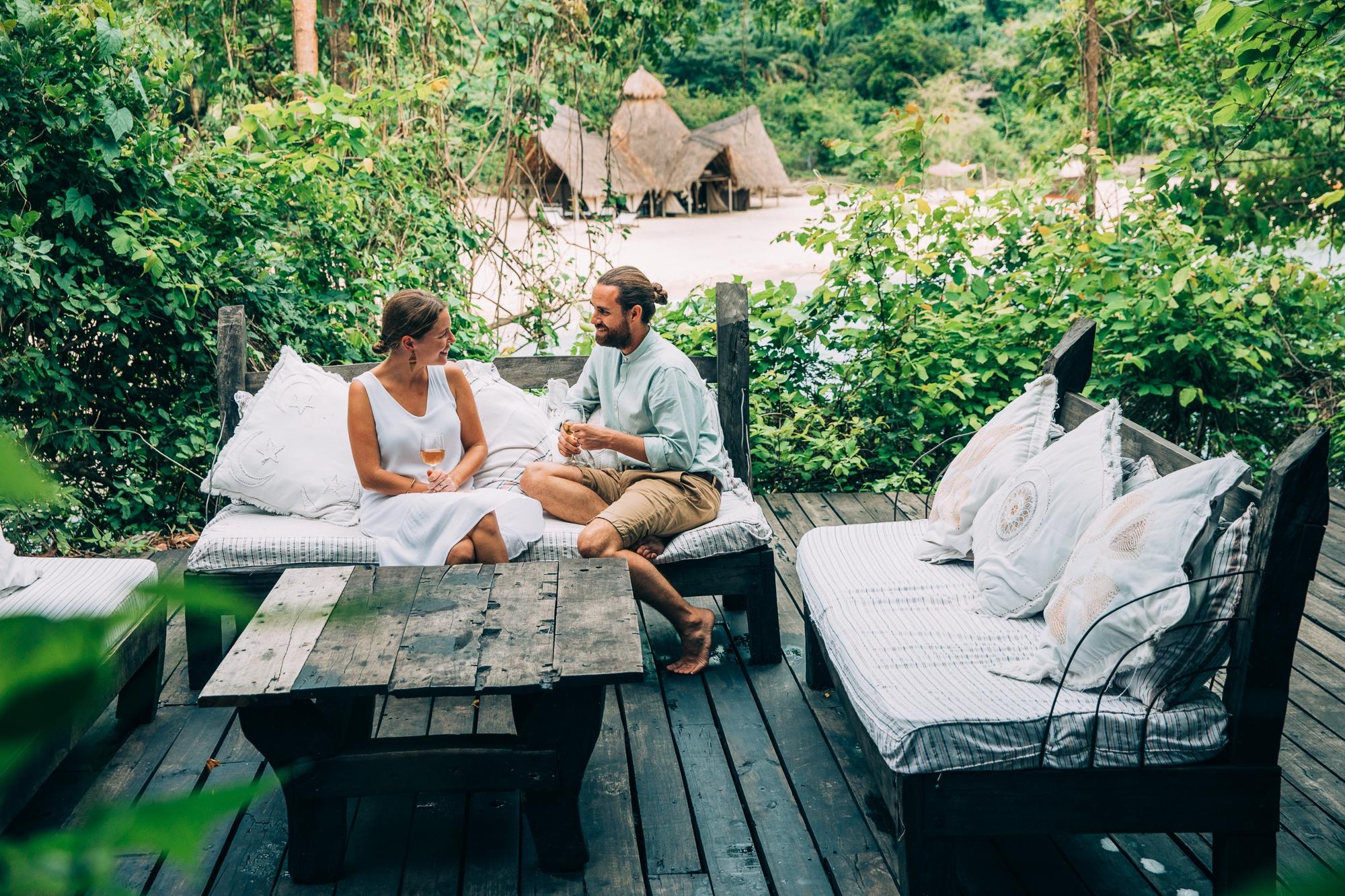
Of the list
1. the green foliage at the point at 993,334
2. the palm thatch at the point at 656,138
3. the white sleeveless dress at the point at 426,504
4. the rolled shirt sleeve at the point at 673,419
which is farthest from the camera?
the palm thatch at the point at 656,138

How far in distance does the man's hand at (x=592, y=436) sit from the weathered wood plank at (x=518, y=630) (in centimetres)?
64

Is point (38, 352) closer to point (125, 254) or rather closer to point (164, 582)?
point (125, 254)

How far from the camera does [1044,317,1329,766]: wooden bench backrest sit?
1.95m

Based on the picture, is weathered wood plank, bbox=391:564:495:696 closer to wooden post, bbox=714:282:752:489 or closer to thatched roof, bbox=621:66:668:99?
wooden post, bbox=714:282:752:489

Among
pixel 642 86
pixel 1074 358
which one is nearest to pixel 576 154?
pixel 642 86

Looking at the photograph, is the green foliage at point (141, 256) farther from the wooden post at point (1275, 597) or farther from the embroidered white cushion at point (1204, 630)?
the wooden post at point (1275, 597)

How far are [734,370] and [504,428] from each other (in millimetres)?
843

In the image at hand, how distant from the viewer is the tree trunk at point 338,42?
6566mm

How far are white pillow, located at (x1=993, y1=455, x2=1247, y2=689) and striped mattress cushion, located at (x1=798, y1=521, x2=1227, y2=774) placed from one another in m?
0.08

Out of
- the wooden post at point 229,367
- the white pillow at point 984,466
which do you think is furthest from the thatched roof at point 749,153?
the white pillow at point 984,466

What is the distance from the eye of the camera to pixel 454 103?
6.68 meters

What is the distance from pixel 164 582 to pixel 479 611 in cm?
215

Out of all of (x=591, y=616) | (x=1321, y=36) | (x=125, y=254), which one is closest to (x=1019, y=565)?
(x=591, y=616)

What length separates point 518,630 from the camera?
243cm
